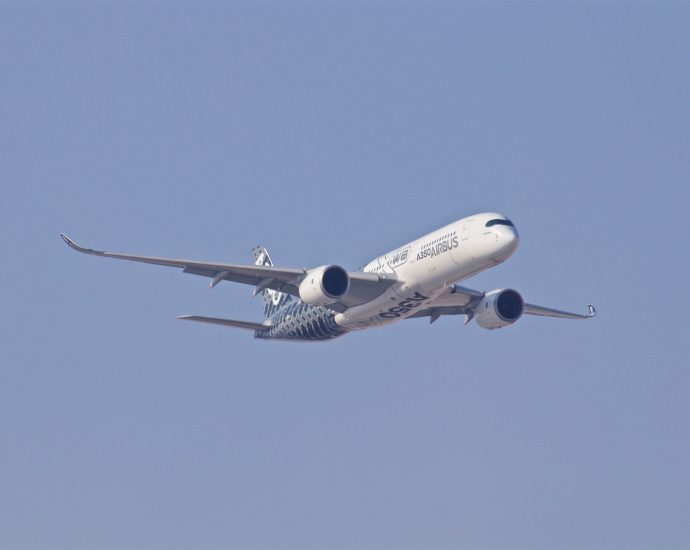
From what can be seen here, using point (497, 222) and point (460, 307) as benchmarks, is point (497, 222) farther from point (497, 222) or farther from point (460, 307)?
point (460, 307)

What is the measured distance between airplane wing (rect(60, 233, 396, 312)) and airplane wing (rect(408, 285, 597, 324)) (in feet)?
12.2

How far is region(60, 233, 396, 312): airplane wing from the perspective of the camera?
2237 inches

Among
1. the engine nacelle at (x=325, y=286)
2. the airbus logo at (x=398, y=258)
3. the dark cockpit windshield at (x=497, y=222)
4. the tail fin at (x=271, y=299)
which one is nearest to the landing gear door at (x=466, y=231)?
the dark cockpit windshield at (x=497, y=222)

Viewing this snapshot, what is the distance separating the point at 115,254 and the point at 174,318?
5306 mm

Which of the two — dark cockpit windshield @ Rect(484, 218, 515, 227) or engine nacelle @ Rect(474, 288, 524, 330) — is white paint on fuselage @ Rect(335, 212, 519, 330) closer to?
dark cockpit windshield @ Rect(484, 218, 515, 227)

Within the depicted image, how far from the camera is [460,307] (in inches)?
2527

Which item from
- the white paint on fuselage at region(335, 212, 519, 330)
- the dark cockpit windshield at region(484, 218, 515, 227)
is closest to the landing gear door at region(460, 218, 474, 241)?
the white paint on fuselage at region(335, 212, 519, 330)

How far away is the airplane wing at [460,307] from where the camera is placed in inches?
2427

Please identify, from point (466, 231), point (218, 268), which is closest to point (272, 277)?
point (218, 268)

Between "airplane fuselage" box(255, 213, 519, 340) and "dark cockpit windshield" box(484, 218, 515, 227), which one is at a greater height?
"dark cockpit windshield" box(484, 218, 515, 227)

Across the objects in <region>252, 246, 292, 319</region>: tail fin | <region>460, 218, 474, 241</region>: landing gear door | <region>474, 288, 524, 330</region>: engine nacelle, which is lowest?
<region>474, 288, 524, 330</region>: engine nacelle

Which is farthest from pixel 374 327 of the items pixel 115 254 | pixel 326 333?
pixel 115 254

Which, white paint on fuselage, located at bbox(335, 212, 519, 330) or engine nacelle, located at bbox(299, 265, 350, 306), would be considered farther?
engine nacelle, located at bbox(299, 265, 350, 306)

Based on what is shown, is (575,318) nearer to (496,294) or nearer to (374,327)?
(496,294)
